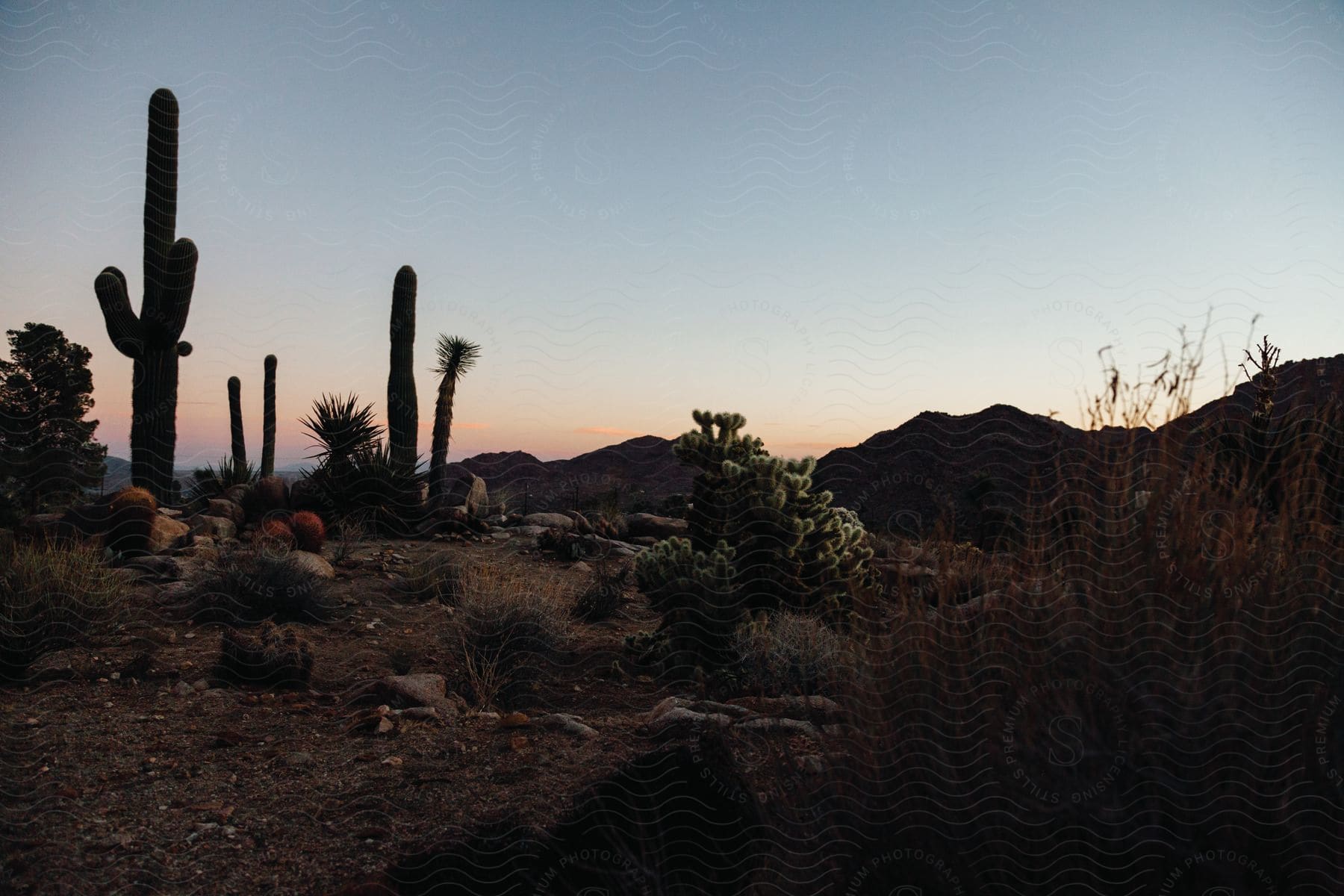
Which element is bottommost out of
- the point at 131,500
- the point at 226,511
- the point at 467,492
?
the point at 226,511

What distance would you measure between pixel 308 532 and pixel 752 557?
6449mm

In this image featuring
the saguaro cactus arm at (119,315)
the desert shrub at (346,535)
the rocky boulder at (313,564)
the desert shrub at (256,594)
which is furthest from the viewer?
the saguaro cactus arm at (119,315)

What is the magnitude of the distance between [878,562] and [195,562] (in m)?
7.49

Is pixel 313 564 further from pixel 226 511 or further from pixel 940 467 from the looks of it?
pixel 940 467

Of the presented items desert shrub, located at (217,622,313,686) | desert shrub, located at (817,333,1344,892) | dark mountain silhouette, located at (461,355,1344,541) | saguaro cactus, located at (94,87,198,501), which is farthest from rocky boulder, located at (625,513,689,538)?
desert shrub, located at (817,333,1344,892)

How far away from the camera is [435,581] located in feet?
31.2

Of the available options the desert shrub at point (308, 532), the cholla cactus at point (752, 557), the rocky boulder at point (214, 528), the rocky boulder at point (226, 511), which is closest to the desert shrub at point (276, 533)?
the desert shrub at point (308, 532)

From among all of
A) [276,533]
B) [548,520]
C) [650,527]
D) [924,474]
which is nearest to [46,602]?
[276,533]

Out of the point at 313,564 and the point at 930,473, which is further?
the point at 930,473

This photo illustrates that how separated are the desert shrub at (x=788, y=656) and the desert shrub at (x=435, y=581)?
380 cm

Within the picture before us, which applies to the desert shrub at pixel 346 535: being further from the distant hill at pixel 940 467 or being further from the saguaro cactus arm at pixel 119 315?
the distant hill at pixel 940 467

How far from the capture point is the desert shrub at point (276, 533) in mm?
9589

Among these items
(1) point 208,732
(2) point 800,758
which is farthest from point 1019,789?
(1) point 208,732

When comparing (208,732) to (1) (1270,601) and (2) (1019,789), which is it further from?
(1) (1270,601)
